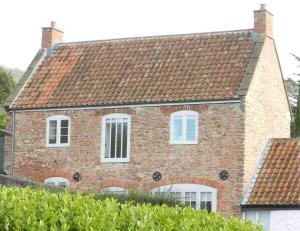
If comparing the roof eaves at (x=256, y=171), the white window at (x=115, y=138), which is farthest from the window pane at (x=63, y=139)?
the roof eaves at (x=256, y=171)

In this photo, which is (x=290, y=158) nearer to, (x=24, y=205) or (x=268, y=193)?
(x=268, y=193)

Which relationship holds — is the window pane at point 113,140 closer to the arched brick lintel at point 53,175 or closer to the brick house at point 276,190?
the arched brick lintel at point 53,175

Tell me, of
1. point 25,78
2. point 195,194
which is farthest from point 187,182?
point 25,78

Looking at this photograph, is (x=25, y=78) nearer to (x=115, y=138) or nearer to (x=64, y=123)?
(x=64, y=123)

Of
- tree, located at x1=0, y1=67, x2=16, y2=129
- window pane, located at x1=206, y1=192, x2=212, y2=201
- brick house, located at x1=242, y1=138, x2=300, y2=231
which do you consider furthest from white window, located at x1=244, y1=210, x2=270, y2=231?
tree, located at x1=0, y1=67, x2=16, y2=129

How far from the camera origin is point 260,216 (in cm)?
3309

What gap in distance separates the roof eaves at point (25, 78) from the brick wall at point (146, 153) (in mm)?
788

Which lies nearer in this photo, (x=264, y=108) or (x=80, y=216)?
(x=80, y=216)

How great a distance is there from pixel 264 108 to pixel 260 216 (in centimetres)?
568

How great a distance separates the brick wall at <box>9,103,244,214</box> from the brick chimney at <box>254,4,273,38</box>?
4.49 m

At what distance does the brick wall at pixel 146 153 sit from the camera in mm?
34250

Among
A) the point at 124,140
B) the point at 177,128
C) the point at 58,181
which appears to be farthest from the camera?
the point at 58,181

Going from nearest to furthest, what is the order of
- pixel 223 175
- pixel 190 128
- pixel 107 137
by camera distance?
pixel 223 175 → pixel 190 128 → pixel 107 137

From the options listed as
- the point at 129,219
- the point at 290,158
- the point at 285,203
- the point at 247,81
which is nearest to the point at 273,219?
the point at 285,203
